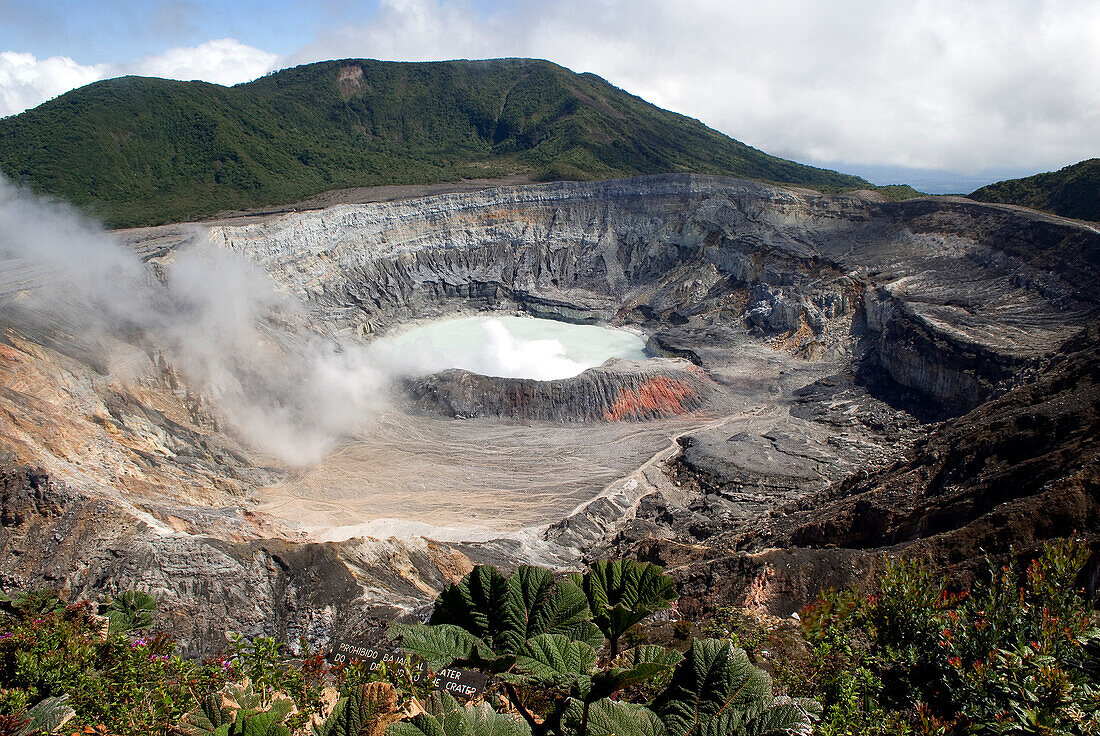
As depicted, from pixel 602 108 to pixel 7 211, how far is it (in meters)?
82.2

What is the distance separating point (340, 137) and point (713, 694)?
10320 centimetres

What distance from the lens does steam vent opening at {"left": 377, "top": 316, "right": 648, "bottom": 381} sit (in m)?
41.8

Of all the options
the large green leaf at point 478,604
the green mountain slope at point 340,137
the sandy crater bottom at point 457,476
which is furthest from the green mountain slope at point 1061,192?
the large green leaf at point 478,604

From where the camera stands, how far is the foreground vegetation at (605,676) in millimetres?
4746

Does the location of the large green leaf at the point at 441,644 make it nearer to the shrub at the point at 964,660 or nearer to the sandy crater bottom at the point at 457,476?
the shrub at the point at 964,660

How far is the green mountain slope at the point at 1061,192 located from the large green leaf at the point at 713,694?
56.0m

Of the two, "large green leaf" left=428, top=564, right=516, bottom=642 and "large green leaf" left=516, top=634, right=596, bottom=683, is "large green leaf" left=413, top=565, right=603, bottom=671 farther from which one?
"large green leaf" left=516, top=634, right=596, bottom=683

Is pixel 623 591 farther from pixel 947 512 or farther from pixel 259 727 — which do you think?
pixel 947 512

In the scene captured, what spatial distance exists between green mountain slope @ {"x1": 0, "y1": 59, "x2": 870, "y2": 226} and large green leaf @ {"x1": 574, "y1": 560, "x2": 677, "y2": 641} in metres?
59.7

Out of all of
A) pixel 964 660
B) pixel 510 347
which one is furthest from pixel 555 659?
pixel 510 347

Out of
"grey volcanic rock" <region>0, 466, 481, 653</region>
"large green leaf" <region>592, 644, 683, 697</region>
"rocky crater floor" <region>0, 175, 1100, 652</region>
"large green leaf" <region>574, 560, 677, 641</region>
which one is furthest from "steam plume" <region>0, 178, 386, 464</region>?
"large green leaf" <region>592, 644, 683, 697</region>

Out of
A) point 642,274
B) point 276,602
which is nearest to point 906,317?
point 642,274

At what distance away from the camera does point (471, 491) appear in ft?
89.6

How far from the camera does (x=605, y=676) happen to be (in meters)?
5.12
